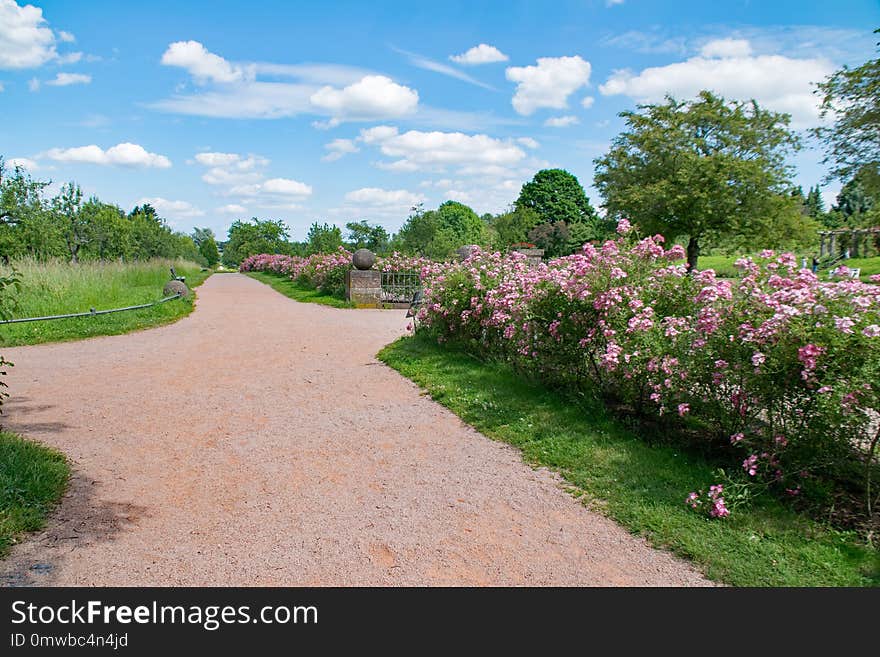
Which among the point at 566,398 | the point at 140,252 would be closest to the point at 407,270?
the point at 566,398

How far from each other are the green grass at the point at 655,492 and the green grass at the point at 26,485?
11.2 feet

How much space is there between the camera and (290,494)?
405cm

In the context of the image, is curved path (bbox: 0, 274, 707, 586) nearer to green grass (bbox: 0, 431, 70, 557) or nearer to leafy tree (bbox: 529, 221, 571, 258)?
green grass (bbox: 0, 431, 70, 557)

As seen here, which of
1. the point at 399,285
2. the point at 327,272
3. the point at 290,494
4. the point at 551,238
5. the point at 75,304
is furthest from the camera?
the point at 551,238

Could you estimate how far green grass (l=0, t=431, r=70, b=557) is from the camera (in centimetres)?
340

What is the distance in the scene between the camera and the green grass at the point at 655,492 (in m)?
3.04

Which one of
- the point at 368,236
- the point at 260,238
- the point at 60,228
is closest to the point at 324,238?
the point at 368,236

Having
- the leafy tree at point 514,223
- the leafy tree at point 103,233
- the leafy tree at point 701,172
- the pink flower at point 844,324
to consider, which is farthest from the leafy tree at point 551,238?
the pink flower at point 844,324

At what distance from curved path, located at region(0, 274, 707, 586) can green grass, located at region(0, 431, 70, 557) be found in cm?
9

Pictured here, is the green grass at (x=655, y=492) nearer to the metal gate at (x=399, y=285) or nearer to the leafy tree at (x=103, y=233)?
the metal gate at (x=399, y=285)

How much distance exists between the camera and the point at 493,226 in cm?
5038

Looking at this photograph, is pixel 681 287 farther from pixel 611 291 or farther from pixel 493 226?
pixel 493 226

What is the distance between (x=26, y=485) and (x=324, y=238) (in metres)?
31.2

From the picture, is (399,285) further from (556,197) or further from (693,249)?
(556,197)
